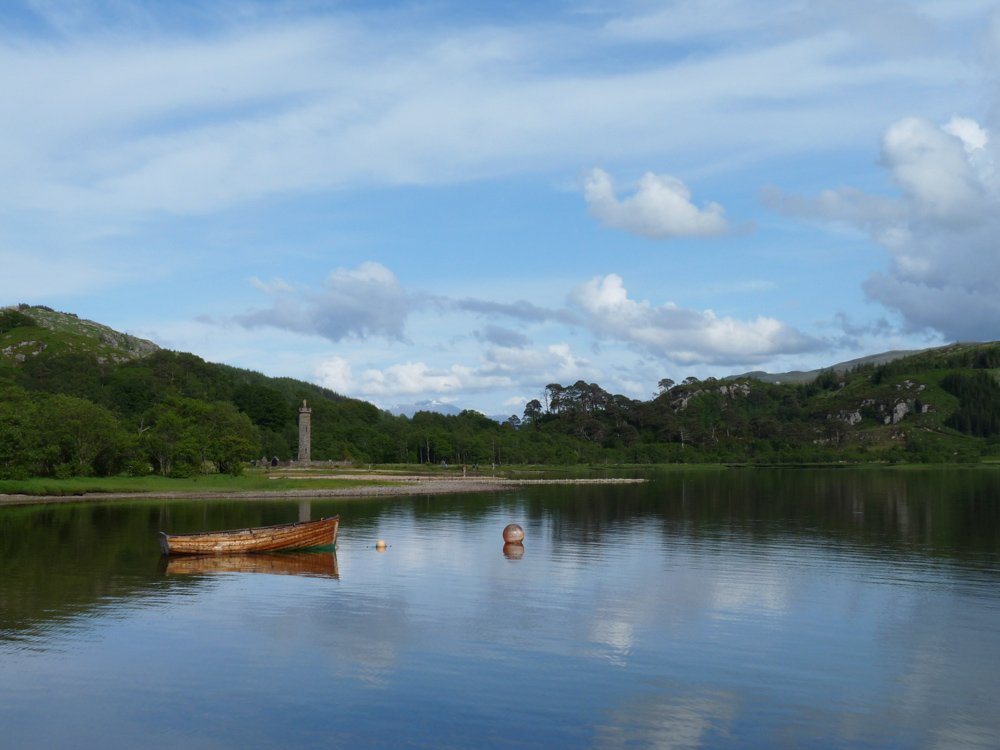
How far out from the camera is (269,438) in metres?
184

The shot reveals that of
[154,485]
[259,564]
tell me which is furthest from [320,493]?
[259,564]

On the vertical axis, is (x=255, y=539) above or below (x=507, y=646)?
above

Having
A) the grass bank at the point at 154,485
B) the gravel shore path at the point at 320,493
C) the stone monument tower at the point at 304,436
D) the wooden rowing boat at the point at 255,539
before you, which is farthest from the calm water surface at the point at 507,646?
the stone monument tower at the point at 304,436

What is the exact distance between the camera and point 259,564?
42.9 metres

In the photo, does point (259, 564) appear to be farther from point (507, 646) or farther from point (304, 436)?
point (304, 436)

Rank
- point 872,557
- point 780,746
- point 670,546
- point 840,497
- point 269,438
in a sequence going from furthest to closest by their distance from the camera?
point 269,438 < point 840,497 < point 670,546 < point 872,557 < point 780,746

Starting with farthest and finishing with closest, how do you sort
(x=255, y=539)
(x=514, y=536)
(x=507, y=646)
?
(x=514, y=536)
(x=255, y=539)
(x=507, y=646)

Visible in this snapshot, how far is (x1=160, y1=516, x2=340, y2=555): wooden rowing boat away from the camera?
143 ft

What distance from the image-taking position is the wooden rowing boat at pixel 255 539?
43.5 m

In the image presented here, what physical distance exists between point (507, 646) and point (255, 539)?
24917mm

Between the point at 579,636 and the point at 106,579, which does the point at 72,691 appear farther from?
the point at 106,579

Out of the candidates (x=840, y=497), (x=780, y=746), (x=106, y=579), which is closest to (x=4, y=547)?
(x=106, y=579)

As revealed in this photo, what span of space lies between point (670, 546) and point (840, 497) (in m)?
56.6

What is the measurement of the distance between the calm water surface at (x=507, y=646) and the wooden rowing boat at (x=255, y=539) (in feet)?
6.33
